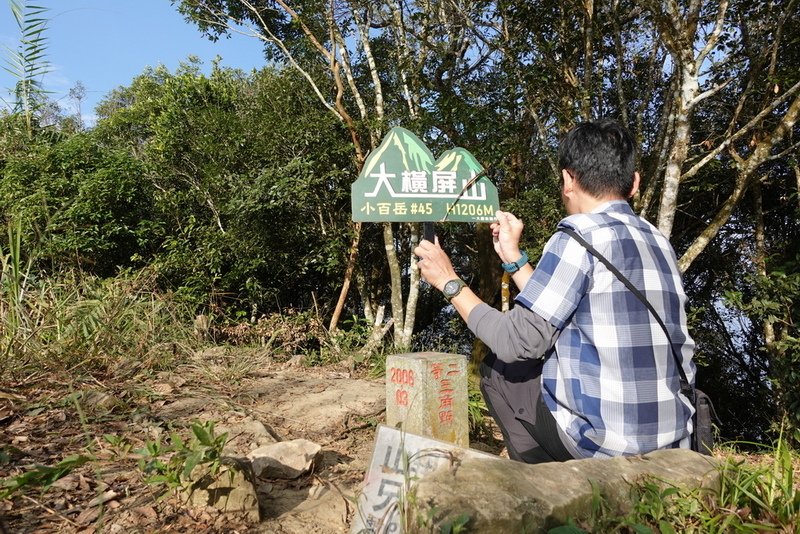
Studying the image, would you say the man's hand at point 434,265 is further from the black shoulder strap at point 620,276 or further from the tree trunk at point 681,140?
the tree trunk at point 681,140

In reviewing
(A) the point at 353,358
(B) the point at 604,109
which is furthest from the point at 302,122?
(B) the point at 604,109

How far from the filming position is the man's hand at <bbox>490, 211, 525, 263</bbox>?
2.12 m

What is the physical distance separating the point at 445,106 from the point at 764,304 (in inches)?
161

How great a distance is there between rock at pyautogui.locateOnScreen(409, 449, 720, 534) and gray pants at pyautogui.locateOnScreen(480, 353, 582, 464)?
428 millimetres

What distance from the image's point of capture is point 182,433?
267cm

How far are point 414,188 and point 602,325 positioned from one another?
5.76 feet

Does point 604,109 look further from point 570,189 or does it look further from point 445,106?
point 570,189

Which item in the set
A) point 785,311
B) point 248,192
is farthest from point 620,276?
point 248,192

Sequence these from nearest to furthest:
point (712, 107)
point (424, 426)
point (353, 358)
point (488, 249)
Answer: point (424, 426), point (353, 358), point (712, 107), point (488, 249)

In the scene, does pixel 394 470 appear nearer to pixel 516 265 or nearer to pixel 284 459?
pixel 516 265

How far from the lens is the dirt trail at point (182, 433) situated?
5.58 feet

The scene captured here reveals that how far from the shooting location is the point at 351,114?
27.6 feet

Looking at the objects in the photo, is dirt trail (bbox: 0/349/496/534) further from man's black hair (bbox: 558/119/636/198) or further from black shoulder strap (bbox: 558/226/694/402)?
man's black hair (bbox: 558/119/636/198)

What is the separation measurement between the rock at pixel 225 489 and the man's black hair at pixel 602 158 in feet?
4.83
